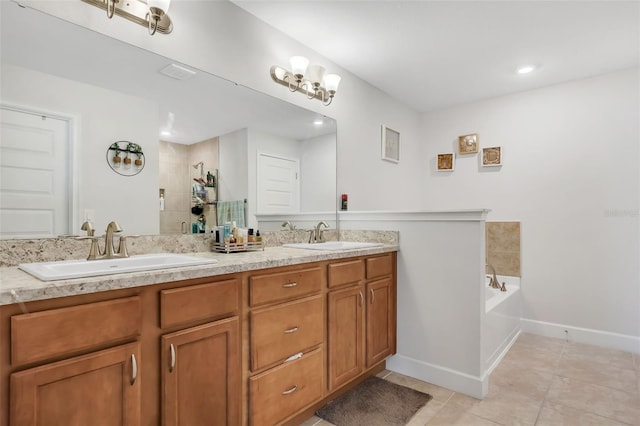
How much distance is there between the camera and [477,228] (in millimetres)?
2119

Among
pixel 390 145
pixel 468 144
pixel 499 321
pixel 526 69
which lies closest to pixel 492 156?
pixel 468 144

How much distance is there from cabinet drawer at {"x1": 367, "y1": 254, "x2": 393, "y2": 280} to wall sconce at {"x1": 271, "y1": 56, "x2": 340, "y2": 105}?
1.31 meters

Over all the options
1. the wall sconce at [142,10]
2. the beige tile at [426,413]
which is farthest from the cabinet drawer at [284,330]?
the wall sconce at [142,10]

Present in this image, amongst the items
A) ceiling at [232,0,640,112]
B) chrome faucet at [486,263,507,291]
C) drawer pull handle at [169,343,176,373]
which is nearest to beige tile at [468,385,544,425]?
chrome faucet at [486,263,507,291]

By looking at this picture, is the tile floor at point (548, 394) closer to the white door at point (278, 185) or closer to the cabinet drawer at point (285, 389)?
the cabinet drawer at point (285, 389)

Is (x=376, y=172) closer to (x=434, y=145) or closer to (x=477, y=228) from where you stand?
(x=434, y=145)

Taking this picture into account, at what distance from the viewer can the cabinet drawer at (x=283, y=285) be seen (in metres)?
1.50

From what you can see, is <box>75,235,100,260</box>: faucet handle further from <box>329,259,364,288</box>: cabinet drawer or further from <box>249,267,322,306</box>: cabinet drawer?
<box>329,259,364,288</box>: cabinet drawer

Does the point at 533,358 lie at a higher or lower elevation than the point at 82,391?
lower

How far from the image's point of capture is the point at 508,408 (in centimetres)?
197

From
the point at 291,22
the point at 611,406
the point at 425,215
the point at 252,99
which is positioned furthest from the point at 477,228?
the point at 291,22

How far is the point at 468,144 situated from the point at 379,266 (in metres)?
2.26

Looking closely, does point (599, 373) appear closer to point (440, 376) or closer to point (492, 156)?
point (440, 376)

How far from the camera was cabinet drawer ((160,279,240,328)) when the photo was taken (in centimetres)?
119
